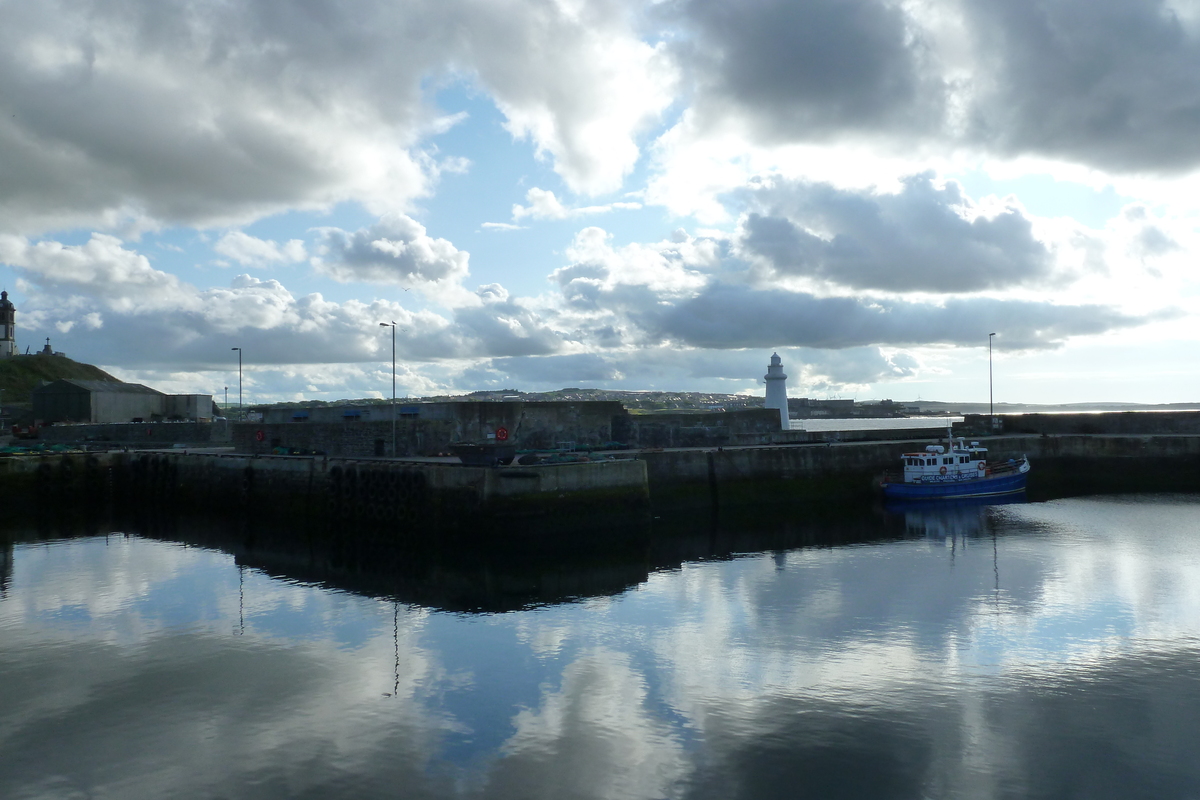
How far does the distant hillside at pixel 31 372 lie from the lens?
308ft

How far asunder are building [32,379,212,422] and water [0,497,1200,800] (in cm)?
4985

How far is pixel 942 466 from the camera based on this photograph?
40.1m

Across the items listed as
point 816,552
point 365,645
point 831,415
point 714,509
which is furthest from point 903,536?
point 831,415

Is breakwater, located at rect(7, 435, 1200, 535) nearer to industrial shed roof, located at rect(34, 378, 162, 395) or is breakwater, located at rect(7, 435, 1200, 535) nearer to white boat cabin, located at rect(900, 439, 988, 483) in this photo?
white boat cabin, located at rect(900, 439, 988, 483)

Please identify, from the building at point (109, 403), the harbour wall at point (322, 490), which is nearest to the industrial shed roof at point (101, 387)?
the building at point (109, 403)

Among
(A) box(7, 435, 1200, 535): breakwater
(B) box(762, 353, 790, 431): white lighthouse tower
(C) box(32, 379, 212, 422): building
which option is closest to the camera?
(A) box(7, 435, 1200, 535): breakwater

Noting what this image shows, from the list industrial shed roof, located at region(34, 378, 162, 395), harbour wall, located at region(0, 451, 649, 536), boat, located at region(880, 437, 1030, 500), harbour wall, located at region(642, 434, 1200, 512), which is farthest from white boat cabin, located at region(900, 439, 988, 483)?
industrial shed roof, located at region(34, 378, 162, 395)

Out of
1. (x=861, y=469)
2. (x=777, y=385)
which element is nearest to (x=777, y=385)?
(x=777, y=385)

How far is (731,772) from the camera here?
11.2 meters

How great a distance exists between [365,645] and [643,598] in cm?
722

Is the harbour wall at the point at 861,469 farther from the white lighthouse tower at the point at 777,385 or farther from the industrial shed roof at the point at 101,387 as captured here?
the industrial shed roof at the point at 101,387

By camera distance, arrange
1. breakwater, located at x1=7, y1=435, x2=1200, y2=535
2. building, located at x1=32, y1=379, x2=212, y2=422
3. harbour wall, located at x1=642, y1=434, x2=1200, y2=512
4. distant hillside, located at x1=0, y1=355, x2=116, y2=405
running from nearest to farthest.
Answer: breakwater, located at x1=7, y1=435, x2=1200, y2=535 < harbour wall, located at x1=642, y1=434, x2=1200, y2=512 < building, located at x1=32, y1=379, x2=212, y2=422 < distant hillside, located at x1=0, y1=355, x2=116, y2=405

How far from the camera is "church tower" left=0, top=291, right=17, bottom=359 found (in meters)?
102

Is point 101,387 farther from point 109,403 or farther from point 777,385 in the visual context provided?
point 777,385
